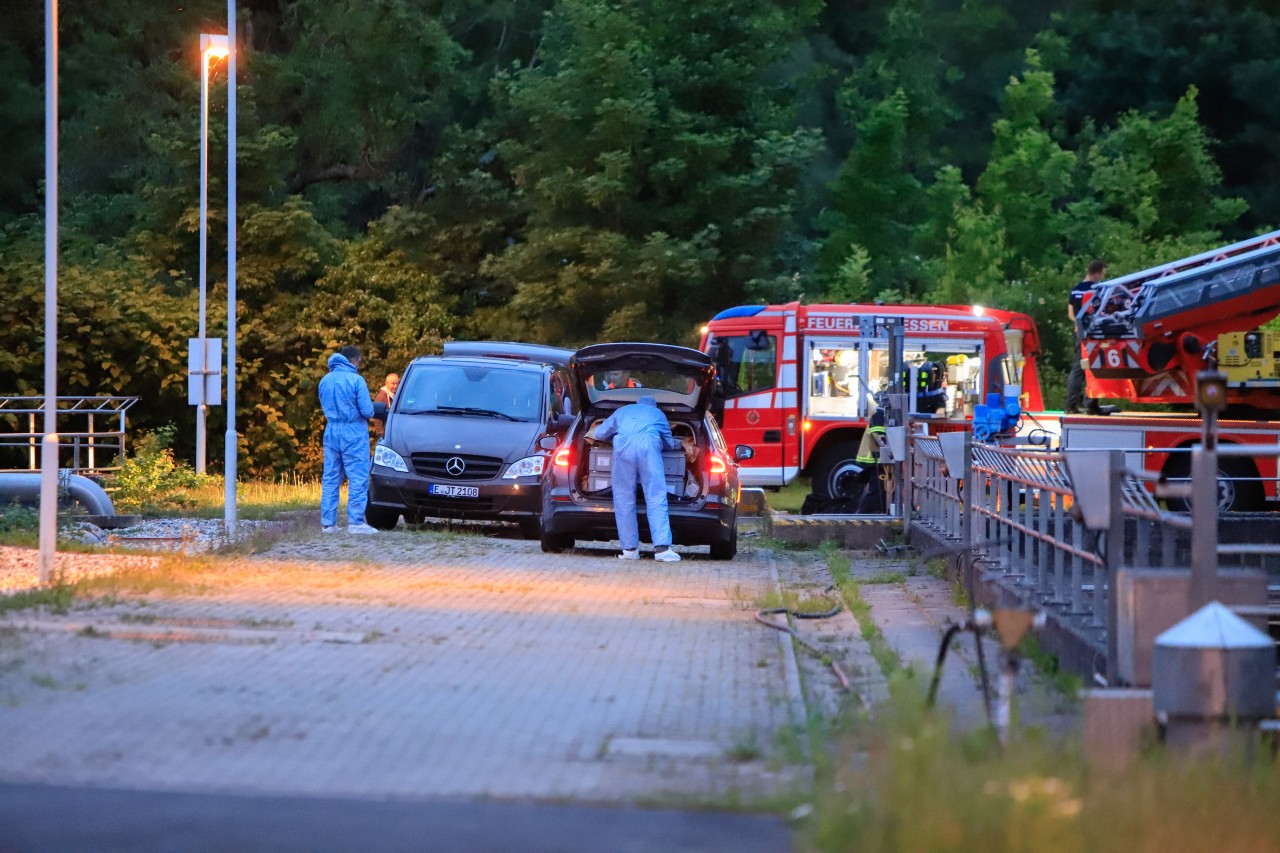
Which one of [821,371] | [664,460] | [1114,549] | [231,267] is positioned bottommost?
[1114,549]

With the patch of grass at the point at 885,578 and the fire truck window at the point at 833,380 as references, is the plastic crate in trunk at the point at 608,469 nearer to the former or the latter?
the patch of grass at the point at 885,578

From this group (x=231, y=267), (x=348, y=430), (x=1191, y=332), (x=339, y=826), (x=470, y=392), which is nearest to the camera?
(x=339, y=826)

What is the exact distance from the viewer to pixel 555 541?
58.2 feet

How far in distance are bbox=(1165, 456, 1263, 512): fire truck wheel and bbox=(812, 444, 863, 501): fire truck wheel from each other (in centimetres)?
644

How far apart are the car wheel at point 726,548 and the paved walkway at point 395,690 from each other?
3770 millimetres

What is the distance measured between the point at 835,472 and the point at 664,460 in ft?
28.7

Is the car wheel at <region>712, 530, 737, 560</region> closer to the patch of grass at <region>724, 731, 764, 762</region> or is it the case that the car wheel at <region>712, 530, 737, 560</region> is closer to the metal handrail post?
the metal handrail post

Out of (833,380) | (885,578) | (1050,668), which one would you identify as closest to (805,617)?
(1050,668)

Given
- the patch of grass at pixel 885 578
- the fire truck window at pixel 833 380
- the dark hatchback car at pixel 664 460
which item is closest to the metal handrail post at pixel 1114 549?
the patch of grass at pixel 885 578

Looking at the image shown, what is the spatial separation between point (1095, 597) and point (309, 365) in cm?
3201

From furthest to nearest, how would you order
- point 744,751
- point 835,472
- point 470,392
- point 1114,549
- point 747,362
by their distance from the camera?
point 747,362
point 835,472
point 470,392
point 1114,549
point 744,751

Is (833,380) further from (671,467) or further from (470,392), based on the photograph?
(671,467)

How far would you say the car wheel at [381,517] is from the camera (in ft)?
66.3

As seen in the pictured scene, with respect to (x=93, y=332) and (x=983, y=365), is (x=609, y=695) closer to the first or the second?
(x=983, y=365)
